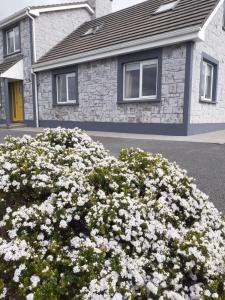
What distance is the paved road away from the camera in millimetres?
3611

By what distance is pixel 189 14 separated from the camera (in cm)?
970

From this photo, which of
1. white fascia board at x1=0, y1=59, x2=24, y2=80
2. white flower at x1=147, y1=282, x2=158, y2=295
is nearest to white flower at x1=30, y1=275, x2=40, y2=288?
white flower at x1=147, y1=282, x2=158, y2=295

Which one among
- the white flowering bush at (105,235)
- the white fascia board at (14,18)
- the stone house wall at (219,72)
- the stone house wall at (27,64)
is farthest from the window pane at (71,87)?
the white flowering bush at (105,235)

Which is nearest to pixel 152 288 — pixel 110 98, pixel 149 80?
pixel 149 80

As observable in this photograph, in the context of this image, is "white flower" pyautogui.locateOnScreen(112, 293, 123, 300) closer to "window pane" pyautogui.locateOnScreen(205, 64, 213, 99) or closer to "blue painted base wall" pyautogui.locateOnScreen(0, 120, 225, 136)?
"blue painted base wall" pyautogui.locateOnScreen(0, 120, 225, 136)

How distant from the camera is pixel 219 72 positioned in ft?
37.9

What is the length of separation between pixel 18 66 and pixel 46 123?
144 inches

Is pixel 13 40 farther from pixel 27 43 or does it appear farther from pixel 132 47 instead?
pixel 132 47

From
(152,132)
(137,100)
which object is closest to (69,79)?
(137,100)

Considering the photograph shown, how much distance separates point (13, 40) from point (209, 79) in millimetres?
11712

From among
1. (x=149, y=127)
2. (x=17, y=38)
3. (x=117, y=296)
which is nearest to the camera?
(x=117, y=296)

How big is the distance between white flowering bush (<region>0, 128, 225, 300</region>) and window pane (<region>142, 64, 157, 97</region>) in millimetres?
8351

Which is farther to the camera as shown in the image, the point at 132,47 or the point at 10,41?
the point at 10,41

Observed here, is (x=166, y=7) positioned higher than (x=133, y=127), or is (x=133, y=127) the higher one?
(x=166, y=7)
